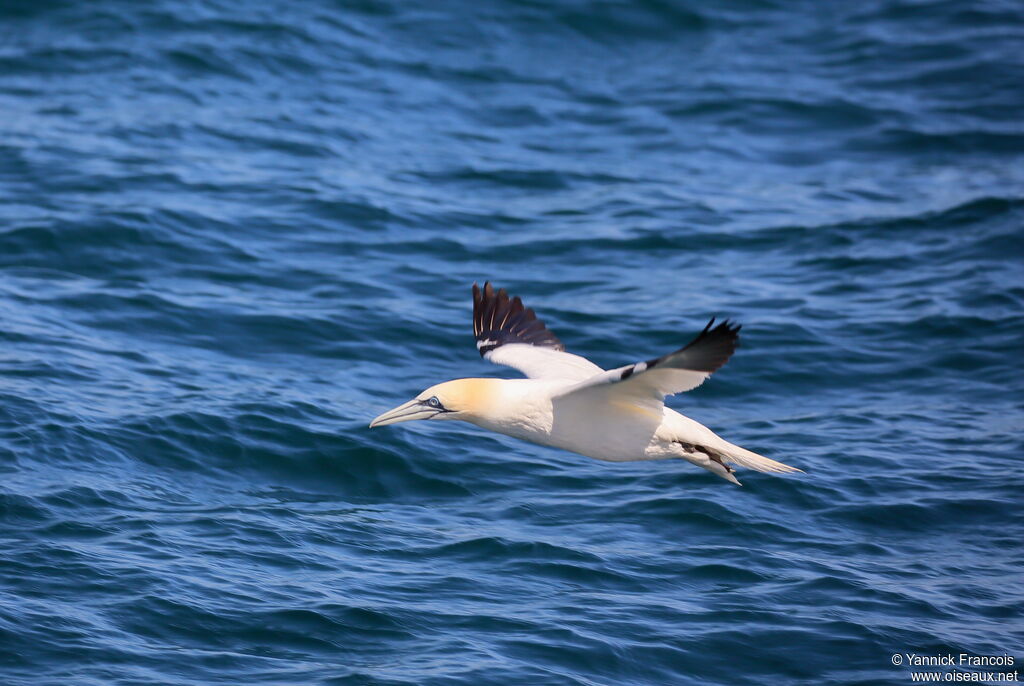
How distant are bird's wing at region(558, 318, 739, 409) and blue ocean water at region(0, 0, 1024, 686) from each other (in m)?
1.37

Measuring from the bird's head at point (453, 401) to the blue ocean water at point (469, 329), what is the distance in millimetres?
1101

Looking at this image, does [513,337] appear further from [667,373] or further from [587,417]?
[667,373]

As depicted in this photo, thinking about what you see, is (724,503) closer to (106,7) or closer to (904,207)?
(904,207)

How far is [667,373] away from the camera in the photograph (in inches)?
305

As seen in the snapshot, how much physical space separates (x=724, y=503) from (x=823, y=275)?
4997 mm

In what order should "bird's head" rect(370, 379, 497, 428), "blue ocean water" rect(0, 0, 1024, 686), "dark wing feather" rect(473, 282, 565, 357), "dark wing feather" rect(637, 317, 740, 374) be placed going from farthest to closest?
"dark wing feather" rect(473, 282, 565, 357)
"bird's head" rect(370, 379, 497, 428)
"blue ocean water" rect(0, 0, 1024, 686)
"dark wing feather" rect(637, 317, 740, 374)

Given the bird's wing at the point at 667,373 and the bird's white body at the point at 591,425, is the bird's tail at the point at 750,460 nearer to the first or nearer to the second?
the bird's white body at the point at 591,425

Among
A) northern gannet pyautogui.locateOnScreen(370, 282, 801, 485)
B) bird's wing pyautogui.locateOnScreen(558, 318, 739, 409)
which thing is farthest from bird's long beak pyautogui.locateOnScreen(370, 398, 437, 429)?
bird's wing pyautogui.locateOnScreen(558, 318, 739, 409)

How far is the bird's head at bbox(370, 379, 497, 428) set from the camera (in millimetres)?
8328

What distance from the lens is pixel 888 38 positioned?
838 inches

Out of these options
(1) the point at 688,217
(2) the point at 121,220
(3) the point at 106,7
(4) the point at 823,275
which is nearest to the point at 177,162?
(2) the point at 121,220

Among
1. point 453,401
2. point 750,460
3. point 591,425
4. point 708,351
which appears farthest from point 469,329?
point 708,351

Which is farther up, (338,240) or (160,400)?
(338,240)

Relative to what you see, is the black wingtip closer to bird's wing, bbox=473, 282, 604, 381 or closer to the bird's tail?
the bird's tail
